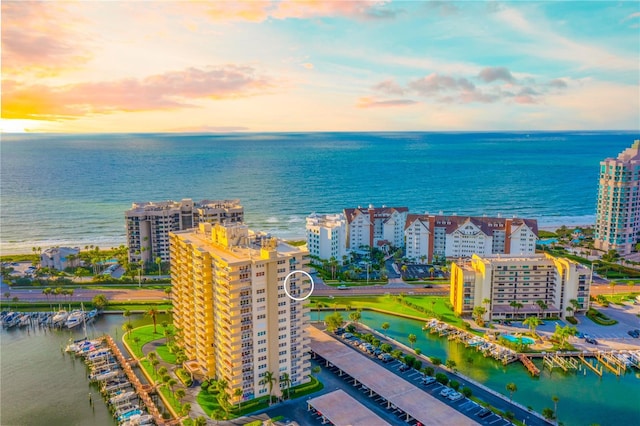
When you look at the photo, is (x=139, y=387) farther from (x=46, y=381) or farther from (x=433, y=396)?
(x=433, y=396)

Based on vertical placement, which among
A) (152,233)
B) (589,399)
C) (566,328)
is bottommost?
(589,399)

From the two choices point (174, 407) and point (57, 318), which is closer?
point (174, 407)

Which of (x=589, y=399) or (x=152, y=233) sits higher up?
(x=152, y=233)

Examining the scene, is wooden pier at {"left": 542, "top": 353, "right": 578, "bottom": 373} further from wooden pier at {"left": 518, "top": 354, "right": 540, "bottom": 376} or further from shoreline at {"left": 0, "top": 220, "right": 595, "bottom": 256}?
shoreline at {"left": 0, "top": 220, "right": 595, "bottom": 256}

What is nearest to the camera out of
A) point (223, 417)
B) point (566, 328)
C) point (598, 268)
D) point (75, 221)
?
point (223, 417)

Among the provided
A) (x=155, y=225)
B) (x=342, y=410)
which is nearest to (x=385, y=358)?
(x=342, y=410)

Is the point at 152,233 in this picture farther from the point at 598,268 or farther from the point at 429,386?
the point at 598,268

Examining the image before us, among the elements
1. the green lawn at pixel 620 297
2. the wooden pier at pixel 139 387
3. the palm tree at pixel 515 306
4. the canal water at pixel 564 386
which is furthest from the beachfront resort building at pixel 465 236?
the wooden pier at pixel 139 387

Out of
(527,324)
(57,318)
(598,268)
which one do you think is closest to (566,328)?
(527,324)
